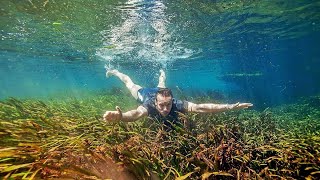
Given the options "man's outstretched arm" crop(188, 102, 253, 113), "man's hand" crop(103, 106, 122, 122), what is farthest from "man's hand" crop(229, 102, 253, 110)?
"man's hand" crop(103, 106, 122, 122)

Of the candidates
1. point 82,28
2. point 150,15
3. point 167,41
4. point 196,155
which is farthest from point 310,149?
point 167,41

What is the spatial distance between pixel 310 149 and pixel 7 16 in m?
20.2

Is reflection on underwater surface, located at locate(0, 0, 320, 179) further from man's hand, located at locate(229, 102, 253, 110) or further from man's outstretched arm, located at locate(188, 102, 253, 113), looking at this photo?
man's hand, located at locate(229, 102, 253, 110)

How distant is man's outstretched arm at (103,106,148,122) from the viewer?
528cm

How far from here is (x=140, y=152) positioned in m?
4.07

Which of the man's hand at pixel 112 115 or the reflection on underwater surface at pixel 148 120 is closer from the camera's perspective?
the reflection on underwater surface at pixel 148 120

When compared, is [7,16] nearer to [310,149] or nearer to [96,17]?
[96,17]

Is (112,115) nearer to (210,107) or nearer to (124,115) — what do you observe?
(124,115)

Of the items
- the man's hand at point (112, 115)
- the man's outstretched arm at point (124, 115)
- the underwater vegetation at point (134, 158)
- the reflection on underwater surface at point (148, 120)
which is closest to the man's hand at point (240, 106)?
the reflection on underwater surface at point (148, 120)

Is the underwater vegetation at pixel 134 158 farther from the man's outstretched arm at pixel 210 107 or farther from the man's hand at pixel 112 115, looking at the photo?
the man's outstretched arm at pixel 210 107

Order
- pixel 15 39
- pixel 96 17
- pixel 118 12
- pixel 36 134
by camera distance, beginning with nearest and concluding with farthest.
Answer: pixel 36 134, pixel 118 12, pixel 96 17, pixel 15 39

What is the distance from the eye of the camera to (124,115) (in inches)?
249

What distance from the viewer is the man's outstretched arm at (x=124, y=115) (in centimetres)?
528

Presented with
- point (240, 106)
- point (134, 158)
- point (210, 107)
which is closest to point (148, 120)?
point (210, 107)
